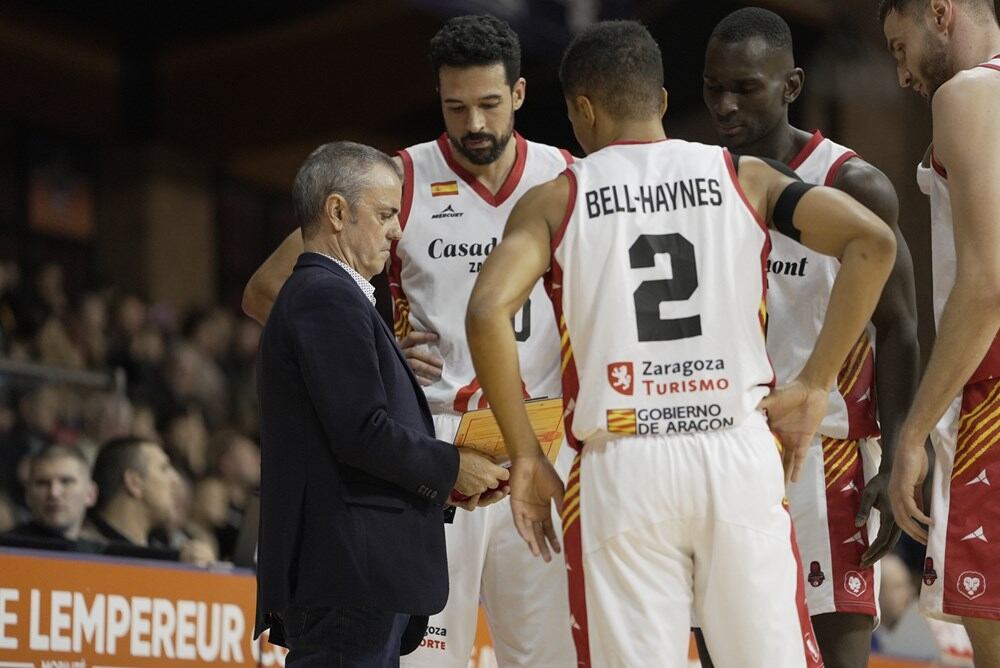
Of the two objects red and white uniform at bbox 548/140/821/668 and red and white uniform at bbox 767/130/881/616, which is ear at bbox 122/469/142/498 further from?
red and white uniform at bbox 548/140/821/668

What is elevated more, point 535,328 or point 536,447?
point 535,328

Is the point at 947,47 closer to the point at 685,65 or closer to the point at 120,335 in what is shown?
the point at 120,335

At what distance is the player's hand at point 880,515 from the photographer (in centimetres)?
471

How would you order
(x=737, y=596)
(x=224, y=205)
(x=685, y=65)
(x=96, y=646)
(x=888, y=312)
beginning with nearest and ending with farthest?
(x=737, y=596), (x=888, y=312), (x=96, y=646), (x=685, y=65), (x=224, y=205)

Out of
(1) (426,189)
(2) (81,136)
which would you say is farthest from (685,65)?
(1) (426,189)

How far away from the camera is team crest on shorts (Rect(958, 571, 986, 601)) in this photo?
4.11 meters

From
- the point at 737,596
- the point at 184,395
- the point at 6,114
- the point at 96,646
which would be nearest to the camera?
the point at 737,596

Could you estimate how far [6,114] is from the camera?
670 inches

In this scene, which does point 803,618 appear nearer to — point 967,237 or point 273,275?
point 967,237

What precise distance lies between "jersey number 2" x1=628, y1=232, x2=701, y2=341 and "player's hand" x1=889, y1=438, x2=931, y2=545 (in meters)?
0.81

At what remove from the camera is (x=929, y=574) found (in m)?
4.27

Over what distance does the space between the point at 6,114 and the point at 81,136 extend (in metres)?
1.02

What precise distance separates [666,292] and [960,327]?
860 millimetres

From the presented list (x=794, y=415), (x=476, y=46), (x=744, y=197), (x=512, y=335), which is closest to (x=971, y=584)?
(x=794, y=415)
